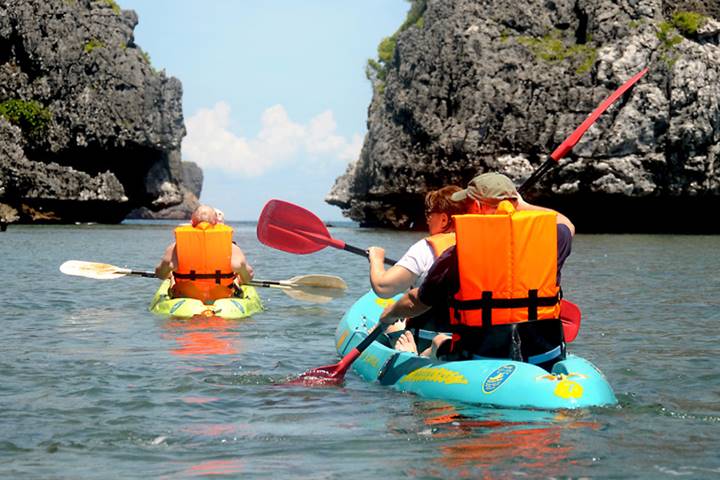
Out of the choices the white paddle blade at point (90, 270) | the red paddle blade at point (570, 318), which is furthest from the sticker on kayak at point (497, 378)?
the white paddle blade at point (90, 270)

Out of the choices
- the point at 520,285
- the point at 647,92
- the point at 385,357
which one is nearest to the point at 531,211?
the point at 520,285

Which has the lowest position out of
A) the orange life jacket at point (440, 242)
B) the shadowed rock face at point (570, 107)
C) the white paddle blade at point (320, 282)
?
the white paddle blade at point (320, 282)

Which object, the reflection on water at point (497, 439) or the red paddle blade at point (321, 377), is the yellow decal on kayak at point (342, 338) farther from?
the reflection on water at point (497, 439)

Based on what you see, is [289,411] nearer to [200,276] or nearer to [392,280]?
[392,280]

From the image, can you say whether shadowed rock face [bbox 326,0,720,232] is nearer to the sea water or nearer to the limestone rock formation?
the sea water

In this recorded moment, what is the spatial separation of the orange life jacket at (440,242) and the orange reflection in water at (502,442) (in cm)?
101

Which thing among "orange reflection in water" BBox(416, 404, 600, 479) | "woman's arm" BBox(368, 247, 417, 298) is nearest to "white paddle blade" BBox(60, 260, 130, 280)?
"woman's arm" BBox(368, 247, 417, 298)

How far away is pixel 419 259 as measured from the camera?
21.1ft

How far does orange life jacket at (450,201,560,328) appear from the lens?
19.4ft

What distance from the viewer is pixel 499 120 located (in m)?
45.3

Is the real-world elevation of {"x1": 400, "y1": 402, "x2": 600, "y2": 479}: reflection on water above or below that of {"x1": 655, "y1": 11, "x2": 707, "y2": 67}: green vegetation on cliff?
below

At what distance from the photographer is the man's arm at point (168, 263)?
453 inches

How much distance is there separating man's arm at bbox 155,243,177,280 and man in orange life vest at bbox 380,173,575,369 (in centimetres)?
564

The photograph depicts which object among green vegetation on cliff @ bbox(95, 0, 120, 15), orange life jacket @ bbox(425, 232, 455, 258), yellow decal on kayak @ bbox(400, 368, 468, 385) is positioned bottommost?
yellow decal on kayak @ bbox(400, 368, 468, 385)
